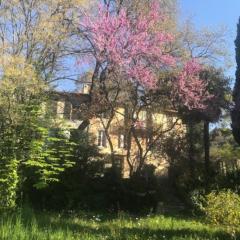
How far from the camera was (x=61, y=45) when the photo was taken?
22.2 meters

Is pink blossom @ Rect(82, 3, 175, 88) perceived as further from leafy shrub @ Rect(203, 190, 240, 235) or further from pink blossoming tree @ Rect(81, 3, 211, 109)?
leafy shrub @ Rect(203, 190, 240, 235)

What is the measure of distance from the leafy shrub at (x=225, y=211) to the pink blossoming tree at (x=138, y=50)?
8.87m

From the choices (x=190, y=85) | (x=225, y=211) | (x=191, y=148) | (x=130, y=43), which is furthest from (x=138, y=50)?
(x=191, y=148)

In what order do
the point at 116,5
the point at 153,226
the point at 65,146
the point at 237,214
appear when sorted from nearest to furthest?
the point at 237,214, the point at 153,226, the point at 65,146, the point at 116,5

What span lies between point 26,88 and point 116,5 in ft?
30.7

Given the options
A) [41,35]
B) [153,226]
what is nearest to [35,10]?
[41,35]

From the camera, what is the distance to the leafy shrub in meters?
13.1

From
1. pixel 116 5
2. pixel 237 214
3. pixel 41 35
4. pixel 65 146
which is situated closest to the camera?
pixel 237 214

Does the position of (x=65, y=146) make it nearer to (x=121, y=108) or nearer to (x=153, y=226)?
(x=121, y=108)

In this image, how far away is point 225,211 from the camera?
13.6 metres

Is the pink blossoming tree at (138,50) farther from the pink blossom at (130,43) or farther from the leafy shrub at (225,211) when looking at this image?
the leafy shrub at (225,211)

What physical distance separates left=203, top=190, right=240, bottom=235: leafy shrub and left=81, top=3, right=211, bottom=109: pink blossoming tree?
29.1ft

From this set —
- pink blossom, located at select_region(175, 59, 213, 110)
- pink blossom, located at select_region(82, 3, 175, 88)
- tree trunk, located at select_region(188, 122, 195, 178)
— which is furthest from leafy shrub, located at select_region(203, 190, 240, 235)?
tree trunk, located at select_region(188, 122, 195, 178)

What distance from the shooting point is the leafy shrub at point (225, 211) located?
13.1m
